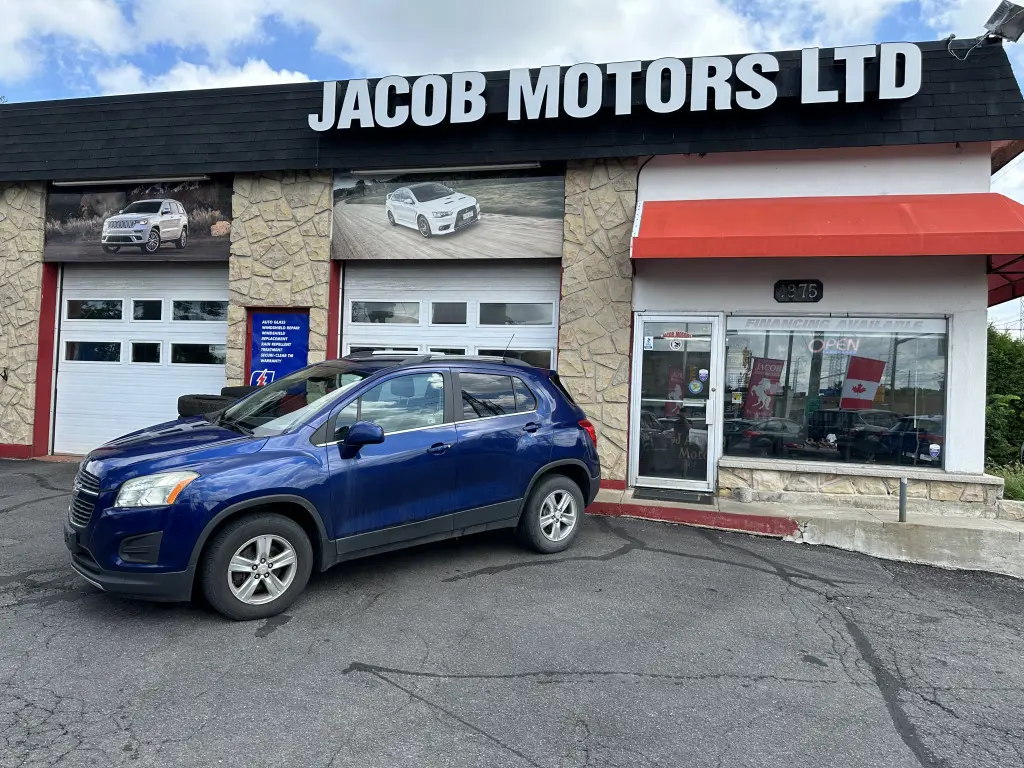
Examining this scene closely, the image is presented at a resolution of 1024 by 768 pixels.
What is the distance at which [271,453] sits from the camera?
4.35 m

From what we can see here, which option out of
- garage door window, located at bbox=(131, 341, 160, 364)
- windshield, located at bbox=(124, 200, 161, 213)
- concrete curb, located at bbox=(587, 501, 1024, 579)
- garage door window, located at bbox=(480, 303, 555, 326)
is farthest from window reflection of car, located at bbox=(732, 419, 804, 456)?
windshield, located at bbox=(124, 200, 161, 213)

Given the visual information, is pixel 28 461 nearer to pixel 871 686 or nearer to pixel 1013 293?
pixel 871 686

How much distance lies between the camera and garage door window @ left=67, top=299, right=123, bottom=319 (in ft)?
35.4

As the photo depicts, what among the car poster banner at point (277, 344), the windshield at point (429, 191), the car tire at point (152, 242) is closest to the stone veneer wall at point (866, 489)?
the windshield at point (429, 191)

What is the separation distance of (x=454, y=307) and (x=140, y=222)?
16.9 feet

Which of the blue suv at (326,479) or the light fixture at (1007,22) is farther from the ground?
the light fixture at (1007,22)

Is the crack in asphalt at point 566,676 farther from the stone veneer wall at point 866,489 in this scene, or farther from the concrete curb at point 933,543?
the stone veneer wall at point 866,489

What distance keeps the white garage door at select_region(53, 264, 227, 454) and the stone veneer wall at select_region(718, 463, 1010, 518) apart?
7929 millimetres

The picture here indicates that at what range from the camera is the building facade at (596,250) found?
788 cm

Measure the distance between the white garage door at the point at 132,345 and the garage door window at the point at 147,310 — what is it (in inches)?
0.6

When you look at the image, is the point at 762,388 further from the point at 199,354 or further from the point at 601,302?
the point at 199,354

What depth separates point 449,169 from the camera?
30.8 feet

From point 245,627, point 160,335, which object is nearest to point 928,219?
point 245,627

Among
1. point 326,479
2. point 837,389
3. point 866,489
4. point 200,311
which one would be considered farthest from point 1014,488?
point 200,311
